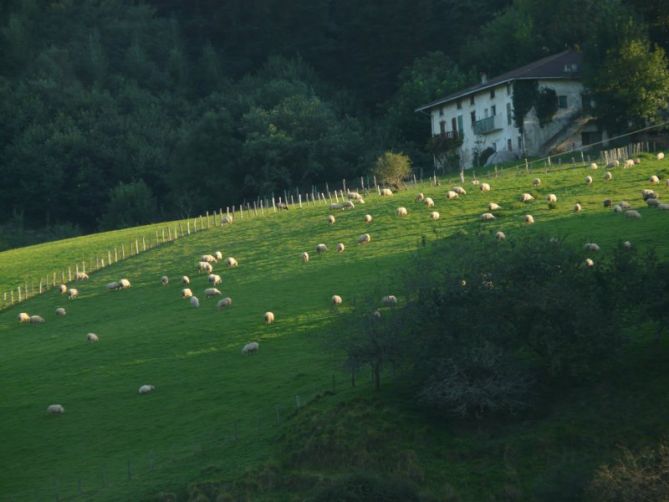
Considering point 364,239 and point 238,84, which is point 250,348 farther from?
point 238,84

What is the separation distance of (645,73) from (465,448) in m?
66.3

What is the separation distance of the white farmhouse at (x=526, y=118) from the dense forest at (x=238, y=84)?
3651 mm

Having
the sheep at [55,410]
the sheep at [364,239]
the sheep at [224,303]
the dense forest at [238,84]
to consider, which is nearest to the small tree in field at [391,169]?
the dense forest at [238,84]

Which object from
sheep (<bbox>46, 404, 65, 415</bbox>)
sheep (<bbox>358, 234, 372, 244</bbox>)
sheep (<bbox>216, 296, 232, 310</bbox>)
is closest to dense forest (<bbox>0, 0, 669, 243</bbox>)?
sheep (<bbox>358, 234, 372, 244</bbox>)

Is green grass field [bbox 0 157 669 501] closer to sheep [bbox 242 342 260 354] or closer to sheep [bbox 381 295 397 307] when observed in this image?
sheep [bbox 242 342 260 354]

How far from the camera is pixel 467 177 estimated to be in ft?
346

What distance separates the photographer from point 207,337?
6525 centimetres

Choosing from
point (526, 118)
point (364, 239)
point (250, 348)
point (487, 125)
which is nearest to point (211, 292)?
point (364, 239)

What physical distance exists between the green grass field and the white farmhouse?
12.9 m

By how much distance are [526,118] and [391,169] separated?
41.2ft

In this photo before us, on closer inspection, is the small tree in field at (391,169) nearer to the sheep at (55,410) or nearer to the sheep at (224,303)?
the sheep at (224,303)

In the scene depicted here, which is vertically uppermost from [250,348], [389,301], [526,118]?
[526,118]

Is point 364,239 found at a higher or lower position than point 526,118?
lower

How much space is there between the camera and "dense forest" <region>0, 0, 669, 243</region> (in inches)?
4847
